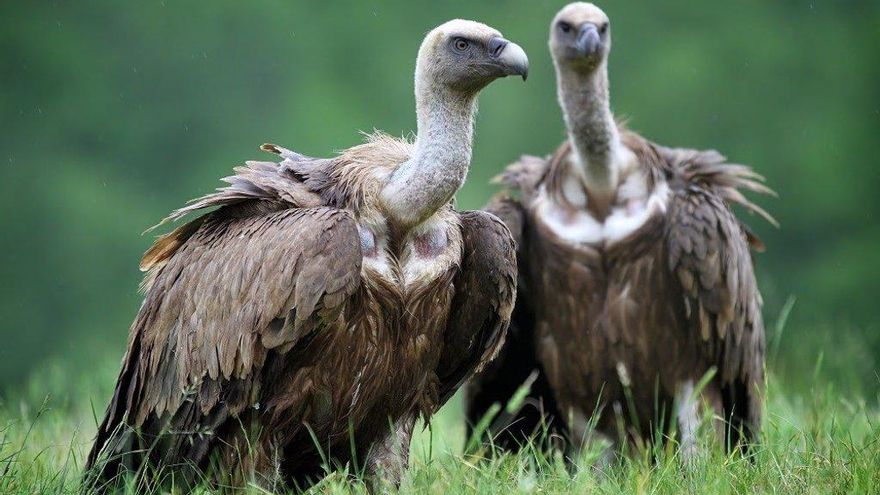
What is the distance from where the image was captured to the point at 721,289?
703 cm

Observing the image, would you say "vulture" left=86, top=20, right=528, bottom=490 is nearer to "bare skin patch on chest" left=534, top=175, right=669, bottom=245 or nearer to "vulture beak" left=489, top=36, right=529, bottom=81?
"vulture beak" left=489, top=36, right=529, bottom=81

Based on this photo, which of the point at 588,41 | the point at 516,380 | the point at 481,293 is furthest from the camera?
the point at 516,380

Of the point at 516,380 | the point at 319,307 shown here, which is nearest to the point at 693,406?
the point at 516,380

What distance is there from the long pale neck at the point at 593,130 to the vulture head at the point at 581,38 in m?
0.07

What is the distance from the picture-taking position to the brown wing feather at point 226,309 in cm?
522

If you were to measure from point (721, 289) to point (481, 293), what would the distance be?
5.37 ft

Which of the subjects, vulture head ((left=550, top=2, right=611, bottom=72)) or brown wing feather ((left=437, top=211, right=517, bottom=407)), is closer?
brown wing feather ((left=437, top=211, right=517, bottom=407))

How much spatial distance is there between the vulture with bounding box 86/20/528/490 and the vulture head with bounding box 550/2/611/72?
1645 millimetres

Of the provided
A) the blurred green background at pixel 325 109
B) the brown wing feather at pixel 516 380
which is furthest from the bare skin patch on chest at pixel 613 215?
the blurred green background at pixel 325 109

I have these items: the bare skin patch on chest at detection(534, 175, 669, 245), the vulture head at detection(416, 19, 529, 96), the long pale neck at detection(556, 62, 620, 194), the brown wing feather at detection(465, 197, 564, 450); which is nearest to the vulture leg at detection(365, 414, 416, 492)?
the vulture head at detection(416, 19, 529, 96)

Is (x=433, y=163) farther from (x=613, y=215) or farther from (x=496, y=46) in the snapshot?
(x=613, y=215)

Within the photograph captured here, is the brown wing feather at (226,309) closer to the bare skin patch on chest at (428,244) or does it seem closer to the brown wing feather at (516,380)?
the bare skin patch on chest at (428,244)

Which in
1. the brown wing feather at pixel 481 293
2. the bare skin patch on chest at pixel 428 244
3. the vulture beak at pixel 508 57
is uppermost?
the vulture beak at pixel 508 57

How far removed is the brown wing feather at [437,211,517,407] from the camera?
5773 millimetres
